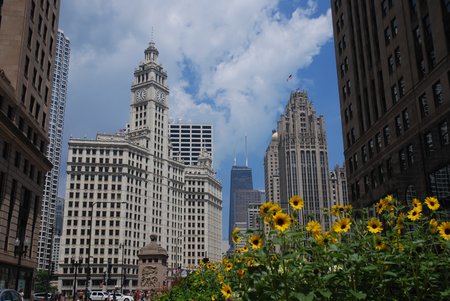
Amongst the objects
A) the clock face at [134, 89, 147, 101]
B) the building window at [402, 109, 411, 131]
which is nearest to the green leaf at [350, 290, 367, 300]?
the building window at [402, 109, 411, 131]

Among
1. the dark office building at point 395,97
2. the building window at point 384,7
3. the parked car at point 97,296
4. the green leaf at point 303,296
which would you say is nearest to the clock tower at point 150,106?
the parked car at point 97,296

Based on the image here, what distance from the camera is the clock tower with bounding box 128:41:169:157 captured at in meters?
150

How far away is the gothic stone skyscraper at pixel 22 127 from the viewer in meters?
39.7

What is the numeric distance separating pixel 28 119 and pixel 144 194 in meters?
102

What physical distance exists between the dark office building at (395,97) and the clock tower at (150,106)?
100822 mm

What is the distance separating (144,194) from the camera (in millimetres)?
145250

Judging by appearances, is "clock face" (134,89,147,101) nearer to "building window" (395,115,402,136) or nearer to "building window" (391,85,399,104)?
"building window" (391,85,399,104)

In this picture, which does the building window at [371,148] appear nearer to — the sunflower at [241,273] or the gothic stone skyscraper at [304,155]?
the sunflower at [241,273]

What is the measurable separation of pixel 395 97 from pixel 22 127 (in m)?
37.3

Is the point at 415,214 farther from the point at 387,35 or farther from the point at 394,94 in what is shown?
the point at 387,35

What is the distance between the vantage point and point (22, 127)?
4425cm

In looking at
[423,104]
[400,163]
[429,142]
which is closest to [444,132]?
[429,142]

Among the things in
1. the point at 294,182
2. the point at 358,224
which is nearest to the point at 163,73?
the point at 294,182

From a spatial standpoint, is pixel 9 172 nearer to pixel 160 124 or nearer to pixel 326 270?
pixel 326 270
